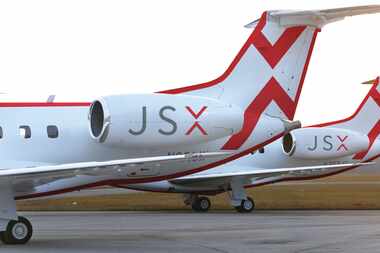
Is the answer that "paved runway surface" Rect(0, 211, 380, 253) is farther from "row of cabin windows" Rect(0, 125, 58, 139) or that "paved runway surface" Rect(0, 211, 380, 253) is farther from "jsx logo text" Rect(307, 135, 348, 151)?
Result: "jsx logo text" Rect(307, 135, 348, 151)

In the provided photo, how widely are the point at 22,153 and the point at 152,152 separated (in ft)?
9.20

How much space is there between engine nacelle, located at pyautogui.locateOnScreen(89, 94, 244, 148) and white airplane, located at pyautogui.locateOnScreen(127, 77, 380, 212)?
10.4 m

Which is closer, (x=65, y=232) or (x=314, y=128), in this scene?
(x=65, y=232)

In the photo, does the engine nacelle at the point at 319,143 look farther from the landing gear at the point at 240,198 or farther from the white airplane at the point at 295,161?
the landing gear at the point at 240,198

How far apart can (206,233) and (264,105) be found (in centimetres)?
327

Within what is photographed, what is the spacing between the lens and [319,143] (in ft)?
103

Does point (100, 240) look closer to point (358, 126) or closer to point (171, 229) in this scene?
point (171, 229)

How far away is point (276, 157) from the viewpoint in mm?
31703

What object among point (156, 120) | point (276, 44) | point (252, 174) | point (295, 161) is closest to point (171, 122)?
point (156, 120)

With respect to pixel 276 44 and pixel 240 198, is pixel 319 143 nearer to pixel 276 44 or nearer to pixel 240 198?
pixel 240 198

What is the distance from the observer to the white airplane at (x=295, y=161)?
29.3m

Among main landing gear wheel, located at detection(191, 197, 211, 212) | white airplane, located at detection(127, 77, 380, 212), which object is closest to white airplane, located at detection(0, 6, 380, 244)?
white airplane, located at detection(127, 77, 380, 212)

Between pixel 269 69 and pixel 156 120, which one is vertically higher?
pixel 269 69

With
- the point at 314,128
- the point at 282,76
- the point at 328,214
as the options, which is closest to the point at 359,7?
the point at 282,76
